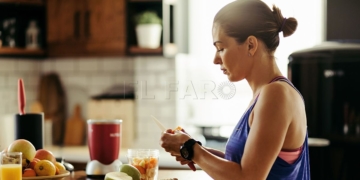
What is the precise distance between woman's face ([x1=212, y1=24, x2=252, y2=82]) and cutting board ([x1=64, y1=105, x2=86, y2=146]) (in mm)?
3076

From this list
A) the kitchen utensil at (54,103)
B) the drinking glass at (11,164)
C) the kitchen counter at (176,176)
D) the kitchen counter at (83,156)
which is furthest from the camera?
the kitchen utensil at (54,103)

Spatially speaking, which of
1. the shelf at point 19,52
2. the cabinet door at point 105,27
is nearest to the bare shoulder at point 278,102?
the cabinet door at point 105,27

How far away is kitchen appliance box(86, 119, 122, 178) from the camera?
2523 millimetres

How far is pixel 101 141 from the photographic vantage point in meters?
2.53

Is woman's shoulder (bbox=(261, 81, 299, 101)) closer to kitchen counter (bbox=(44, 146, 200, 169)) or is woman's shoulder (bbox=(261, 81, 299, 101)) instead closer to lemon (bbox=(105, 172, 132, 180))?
lemon (bbox=(105, 172, 132, 180))

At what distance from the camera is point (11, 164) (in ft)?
6.75

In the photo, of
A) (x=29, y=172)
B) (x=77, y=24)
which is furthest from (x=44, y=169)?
(x=77, y=24)

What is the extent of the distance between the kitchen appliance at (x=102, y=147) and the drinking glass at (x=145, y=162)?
0.89 ft

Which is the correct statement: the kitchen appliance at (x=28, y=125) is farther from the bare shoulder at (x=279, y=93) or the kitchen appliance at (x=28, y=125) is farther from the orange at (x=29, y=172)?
the bare shoulder at (x=279, y=93)

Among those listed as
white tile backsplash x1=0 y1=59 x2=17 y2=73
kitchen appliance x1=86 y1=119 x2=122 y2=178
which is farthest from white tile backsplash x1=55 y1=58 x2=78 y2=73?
kitchen appliance x1=86 y1=119 x2=122 y2=178

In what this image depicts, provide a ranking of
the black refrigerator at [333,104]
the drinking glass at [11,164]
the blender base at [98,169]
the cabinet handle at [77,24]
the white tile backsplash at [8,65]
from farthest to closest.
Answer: the white tile backsplash at [8,65] < the cabinet handle at [77,24] < the black refrigerator at [333,104] < the blender base at [98,169] < the drinking glass at [11,164]

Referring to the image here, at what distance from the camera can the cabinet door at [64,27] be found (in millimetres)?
4672

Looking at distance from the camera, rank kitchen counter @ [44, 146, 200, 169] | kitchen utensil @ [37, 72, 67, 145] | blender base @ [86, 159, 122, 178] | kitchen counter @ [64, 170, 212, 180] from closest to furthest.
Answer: kitchen counter @ [64, 170, 212, 180], blender base @ [86, 159, 122, 178], kitchen counter @ [44, 146, 200, 169], kitchen utensil @ [37, 72, 67, 145]

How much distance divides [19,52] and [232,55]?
10.1 feet
